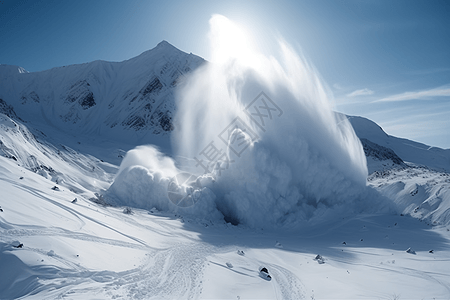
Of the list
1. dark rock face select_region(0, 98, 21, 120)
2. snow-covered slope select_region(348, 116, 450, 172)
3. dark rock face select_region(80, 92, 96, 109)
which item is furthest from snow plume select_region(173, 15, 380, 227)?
dark rock face select_region(80, 92, 96, 109)

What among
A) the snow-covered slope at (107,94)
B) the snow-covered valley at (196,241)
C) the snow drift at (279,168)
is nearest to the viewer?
the snow-covered valley at (196,241)

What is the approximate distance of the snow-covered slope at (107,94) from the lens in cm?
7156

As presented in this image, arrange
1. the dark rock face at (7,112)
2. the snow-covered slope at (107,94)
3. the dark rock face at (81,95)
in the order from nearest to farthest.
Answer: the dark rock face at (7,112)
the snow-covered slope at (107,94)
the dark rock face at (81,95)

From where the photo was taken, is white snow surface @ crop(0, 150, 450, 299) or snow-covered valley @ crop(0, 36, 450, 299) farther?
snow-covered valley @ crop(0, 36, 450, 299)

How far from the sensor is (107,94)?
88.4m

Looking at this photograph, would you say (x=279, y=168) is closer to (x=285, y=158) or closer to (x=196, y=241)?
(x=285, y=158)

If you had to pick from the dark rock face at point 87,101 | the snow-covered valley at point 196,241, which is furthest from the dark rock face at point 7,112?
the dark rock face at point 87,101

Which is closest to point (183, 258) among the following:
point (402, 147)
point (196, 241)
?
point (196, 241)

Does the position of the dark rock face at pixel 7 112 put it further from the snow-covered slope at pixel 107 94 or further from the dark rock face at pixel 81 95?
the dark rock face at pixel 81 95

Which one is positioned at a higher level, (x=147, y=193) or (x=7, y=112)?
(x=7, y=112)

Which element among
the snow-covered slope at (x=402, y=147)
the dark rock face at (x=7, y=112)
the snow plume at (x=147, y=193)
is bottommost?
the snow plume at (x=147, y=193)

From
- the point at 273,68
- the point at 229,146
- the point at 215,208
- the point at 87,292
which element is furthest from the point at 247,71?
the point at 87,292

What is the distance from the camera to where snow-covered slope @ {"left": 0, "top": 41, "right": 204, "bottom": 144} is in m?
71.6

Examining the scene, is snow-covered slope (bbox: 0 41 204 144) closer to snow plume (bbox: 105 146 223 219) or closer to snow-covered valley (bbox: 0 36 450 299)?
snow-covered valley (bbox: 0 36 450 299)
